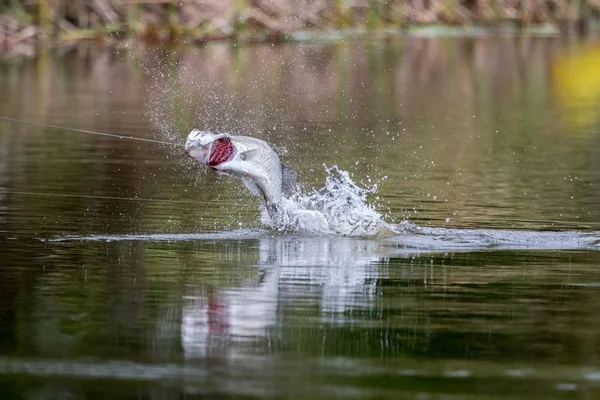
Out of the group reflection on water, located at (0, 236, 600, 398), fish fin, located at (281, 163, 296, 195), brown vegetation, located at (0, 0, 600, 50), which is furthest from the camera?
brown vegetation, located at (0, 0, 600, 50)

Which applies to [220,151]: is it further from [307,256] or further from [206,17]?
[206,17]

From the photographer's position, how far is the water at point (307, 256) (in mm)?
7352

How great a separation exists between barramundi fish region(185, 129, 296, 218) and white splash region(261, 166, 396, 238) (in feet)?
0.98

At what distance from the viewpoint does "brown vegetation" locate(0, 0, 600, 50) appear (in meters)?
35.4

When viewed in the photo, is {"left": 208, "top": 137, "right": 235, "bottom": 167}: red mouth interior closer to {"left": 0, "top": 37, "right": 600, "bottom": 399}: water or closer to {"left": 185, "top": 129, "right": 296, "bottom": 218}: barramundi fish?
{"left": 185, "top": 129, "right": 296, "bottom": 218}: barramundi fish

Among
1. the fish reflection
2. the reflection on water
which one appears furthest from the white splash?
the reflection on water

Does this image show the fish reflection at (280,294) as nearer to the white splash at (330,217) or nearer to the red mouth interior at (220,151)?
the white splash at (330,217)

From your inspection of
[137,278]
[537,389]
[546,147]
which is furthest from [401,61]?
[537,389]

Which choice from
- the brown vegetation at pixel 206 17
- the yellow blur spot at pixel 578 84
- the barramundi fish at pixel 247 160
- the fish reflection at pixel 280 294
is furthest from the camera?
the brown vegetation at pixel 206 17

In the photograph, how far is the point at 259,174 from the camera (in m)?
11.6

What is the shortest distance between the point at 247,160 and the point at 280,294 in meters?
2.45

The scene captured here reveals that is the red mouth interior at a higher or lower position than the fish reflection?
higher

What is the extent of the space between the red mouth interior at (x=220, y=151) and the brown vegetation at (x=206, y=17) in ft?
A: 77.1

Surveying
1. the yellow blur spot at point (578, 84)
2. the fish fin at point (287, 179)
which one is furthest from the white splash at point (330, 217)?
the yellow blur spot at point (578, 84)
